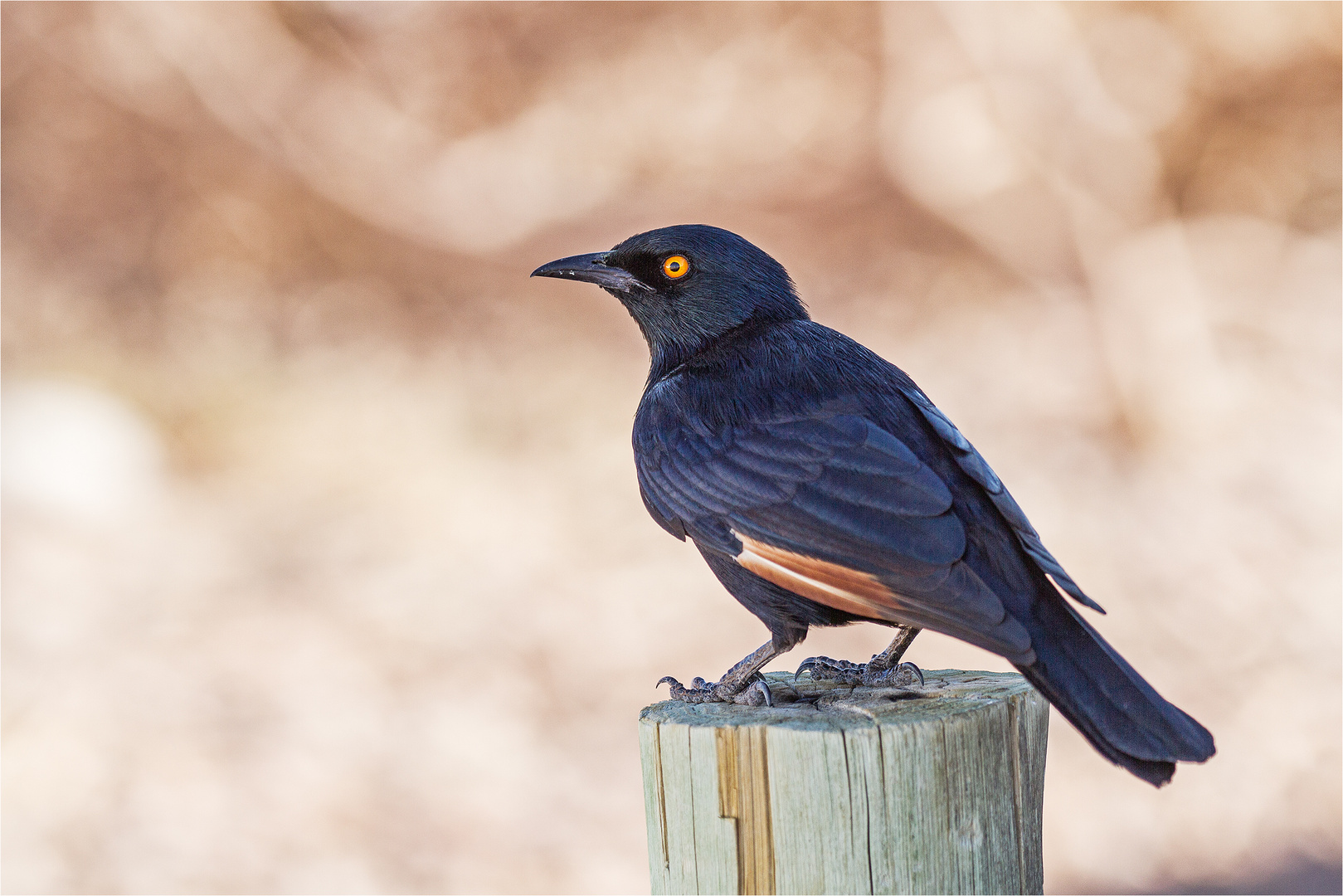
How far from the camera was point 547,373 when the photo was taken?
371 inches

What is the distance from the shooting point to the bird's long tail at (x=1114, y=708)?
8.07ft

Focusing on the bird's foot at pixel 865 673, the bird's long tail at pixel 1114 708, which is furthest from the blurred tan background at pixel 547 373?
the bird's long tail at pixel 1114 708

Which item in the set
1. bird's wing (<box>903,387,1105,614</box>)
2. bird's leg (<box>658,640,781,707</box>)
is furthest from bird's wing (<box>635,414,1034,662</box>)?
bird's leg (<box>658,640,781,707</box>)

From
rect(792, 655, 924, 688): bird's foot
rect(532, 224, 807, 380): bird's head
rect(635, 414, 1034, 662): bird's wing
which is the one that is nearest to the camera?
rect(635, 414, 1034, 662): bird's wing

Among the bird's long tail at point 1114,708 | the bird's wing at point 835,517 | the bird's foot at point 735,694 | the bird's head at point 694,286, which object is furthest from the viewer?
the bird's head at point 694,286

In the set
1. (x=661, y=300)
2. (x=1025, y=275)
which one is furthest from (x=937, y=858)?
(x=1025, y=275)

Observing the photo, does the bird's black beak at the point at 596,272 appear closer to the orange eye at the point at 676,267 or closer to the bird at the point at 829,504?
the bird at the point at 829,504

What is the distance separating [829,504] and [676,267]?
3.69 feet

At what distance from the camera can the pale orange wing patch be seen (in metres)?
2.64

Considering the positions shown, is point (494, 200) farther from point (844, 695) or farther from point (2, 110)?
point (844, 695)

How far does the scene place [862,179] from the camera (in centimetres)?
1001

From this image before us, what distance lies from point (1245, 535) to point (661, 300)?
5750mm

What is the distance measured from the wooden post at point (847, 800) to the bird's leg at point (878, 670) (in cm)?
34

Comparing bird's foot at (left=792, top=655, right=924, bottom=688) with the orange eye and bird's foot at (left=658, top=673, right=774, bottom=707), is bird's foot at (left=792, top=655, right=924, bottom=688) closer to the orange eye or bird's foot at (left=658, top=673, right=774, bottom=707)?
bird's foot at (left=658, top=673, right=774, bottom=707)
